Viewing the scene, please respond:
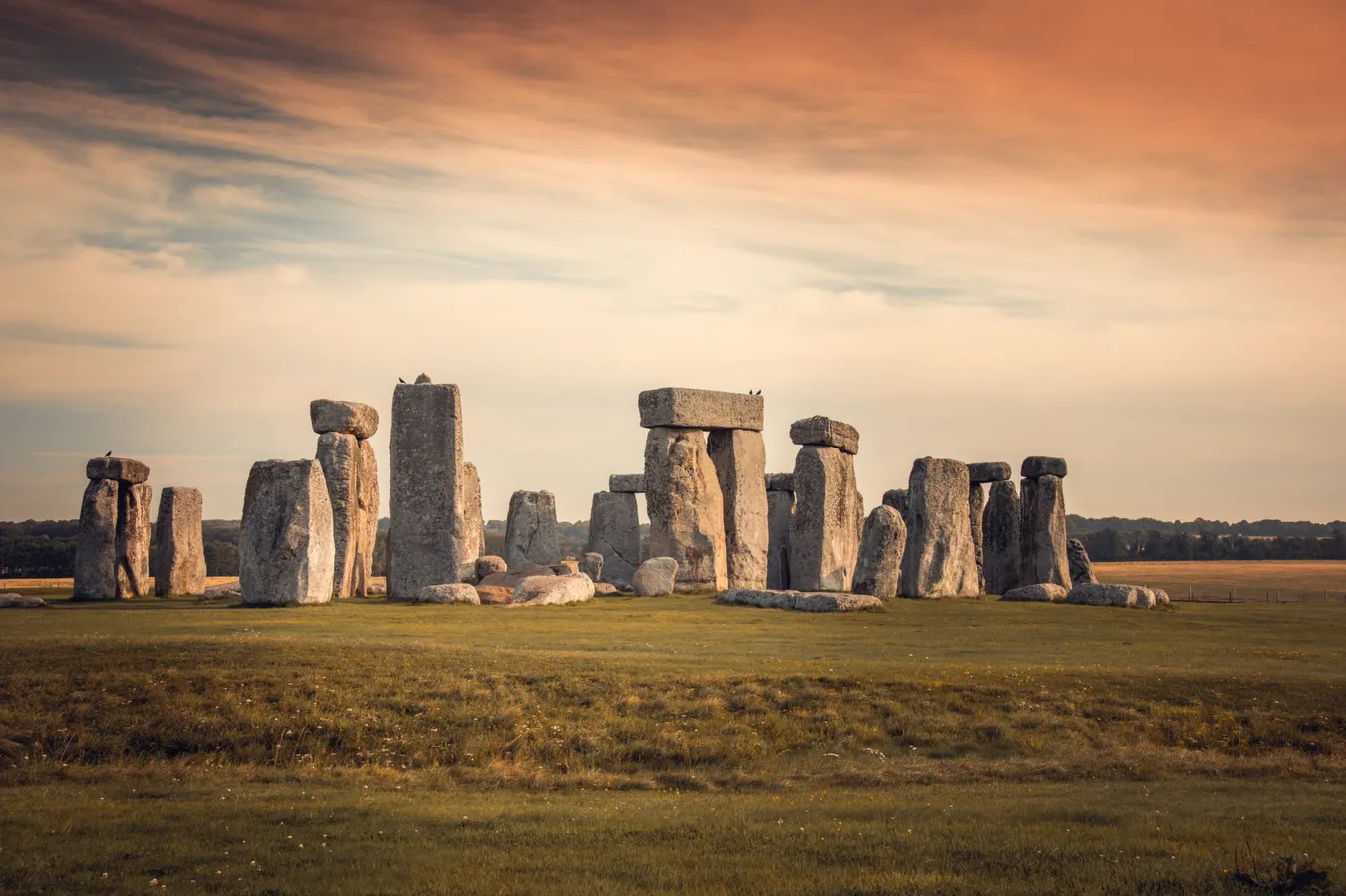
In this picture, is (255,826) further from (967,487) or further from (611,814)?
(967,487)

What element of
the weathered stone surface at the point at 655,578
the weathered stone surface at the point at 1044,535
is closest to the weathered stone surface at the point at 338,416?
the weathered stone surface at the point at 655,578

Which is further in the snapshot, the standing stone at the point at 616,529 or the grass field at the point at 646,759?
the standing stone at the point at 616,529

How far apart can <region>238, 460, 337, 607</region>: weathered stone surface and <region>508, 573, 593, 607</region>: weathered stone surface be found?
4.25 meters

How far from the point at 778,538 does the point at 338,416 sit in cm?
1471

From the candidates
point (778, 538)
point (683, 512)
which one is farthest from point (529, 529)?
point (683, 512)

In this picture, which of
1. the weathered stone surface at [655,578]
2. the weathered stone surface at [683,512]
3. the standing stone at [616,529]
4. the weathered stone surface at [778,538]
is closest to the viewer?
the weathered stone surface at [655,578]

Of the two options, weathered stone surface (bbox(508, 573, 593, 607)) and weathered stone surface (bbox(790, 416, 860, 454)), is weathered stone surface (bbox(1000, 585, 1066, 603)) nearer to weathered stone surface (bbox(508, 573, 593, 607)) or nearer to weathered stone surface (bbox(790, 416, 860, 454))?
weathered stone surface (bbox(790, 416, 860, 454))

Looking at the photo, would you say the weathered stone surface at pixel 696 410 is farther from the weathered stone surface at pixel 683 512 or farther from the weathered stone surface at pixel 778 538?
the weathered stone surface at pixel 778 538

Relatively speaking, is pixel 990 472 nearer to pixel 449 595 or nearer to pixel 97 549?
pixel 449 595

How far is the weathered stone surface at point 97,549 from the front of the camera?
103 ft

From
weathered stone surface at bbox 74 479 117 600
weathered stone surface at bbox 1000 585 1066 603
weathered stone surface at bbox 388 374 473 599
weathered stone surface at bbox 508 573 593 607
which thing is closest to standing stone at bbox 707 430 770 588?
weathered stone surface at bbox 508 573 593 607

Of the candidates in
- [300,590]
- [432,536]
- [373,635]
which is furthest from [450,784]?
[432,536]

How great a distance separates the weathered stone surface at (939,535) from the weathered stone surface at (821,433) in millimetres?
2379

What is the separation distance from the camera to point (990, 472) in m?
38.4
